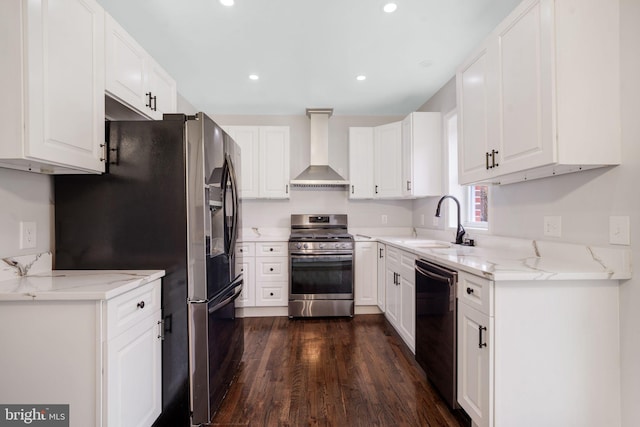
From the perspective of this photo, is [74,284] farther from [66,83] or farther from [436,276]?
[436,276]

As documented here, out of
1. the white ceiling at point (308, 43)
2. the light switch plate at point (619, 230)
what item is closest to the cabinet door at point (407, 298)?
the light switch plate at point (619, 230)

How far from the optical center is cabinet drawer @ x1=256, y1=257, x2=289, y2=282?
334 cm

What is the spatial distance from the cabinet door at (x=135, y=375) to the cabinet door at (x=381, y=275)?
2.28m

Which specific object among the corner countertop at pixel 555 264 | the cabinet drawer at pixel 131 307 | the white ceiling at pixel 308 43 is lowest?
the cabinet drawer at pixel 131 307

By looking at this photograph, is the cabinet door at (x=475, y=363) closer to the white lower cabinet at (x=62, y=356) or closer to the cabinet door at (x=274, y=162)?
the white lower cabinet at (x=62, y=356)

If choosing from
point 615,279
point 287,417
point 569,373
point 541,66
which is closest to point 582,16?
point 541,66

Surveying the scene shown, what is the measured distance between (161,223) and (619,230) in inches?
88.3

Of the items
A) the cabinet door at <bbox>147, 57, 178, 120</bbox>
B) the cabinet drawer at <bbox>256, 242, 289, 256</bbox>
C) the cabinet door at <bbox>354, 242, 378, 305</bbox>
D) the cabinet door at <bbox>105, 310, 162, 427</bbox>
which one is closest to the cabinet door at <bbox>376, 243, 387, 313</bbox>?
the cabinet door at <bbox>354, 242, 378, 305</bbox>

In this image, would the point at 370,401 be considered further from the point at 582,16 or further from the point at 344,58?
the point at 344,58

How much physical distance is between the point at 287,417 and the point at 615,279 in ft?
5.99

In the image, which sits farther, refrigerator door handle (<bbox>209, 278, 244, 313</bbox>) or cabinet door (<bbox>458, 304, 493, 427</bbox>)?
refrigerator door handle (<bbox>209, 278, 244, 313</bbox>)

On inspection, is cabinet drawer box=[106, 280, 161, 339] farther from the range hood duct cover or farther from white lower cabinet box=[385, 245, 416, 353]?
the range hood duct cover

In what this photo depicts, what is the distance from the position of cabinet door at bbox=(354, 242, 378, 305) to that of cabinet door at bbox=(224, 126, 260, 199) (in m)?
A: 1.51

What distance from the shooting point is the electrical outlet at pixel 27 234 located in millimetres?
1387
